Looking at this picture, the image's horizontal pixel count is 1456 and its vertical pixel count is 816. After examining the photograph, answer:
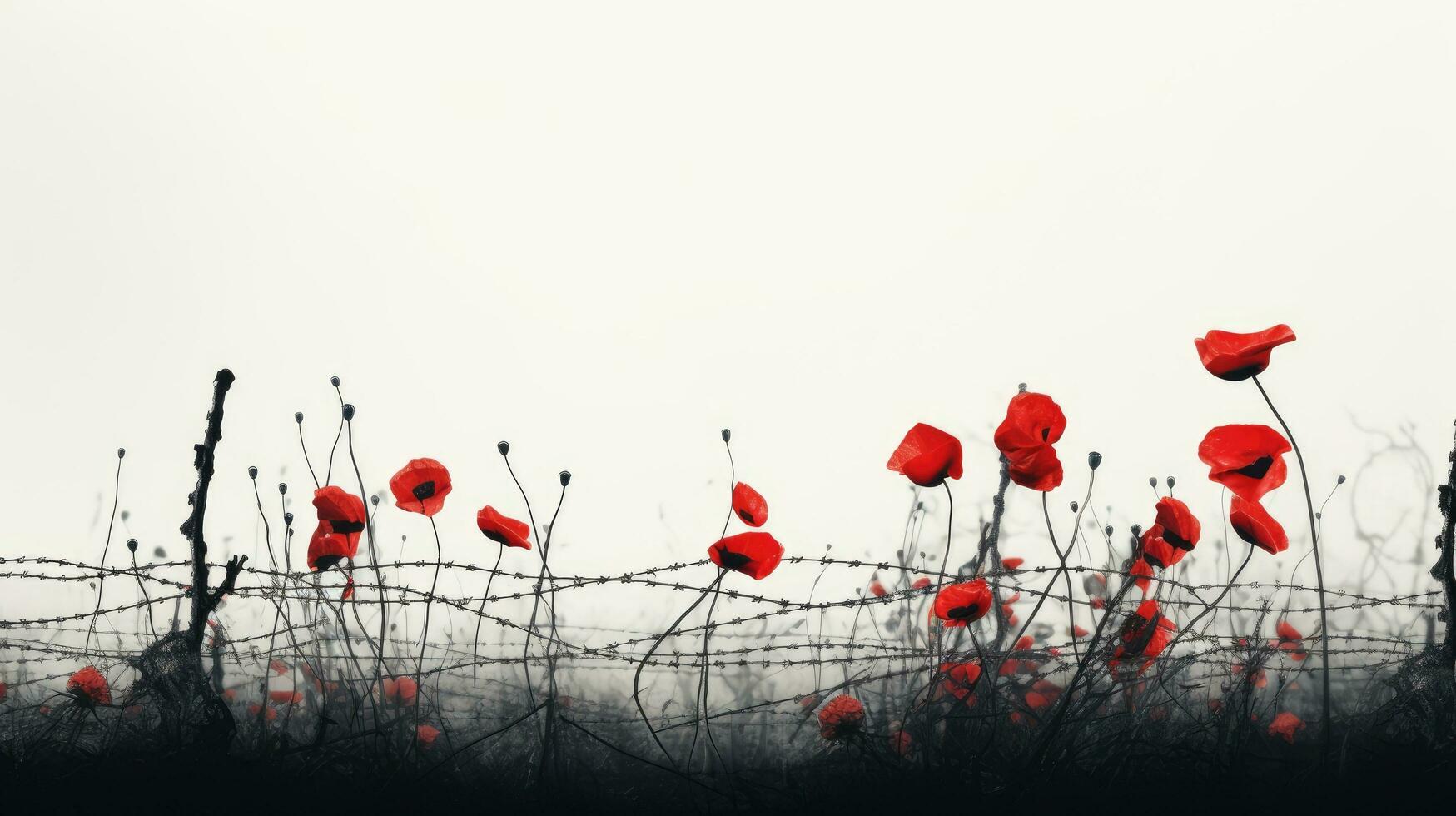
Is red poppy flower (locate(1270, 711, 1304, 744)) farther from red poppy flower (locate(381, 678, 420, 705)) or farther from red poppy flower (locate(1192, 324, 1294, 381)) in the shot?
red poppy flower (locate(381, 678, 420, 705))

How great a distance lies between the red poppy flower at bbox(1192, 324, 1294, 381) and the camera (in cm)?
231

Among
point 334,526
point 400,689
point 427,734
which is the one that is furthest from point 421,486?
point 427,734

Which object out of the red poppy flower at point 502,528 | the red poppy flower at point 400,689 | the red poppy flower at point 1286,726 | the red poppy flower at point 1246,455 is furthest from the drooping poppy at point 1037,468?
the red poppy flower at point 400,689

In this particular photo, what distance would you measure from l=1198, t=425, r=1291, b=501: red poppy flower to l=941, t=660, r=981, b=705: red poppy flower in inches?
29.4

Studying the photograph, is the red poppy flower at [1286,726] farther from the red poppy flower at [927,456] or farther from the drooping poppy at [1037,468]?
the red poppy flower at [927,456]

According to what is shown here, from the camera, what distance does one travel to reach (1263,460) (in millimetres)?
2441

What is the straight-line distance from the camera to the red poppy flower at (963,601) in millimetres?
2365

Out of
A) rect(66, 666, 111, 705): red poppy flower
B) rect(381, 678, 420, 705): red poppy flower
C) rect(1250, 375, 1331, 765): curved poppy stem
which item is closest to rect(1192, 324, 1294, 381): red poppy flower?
rect(1250, 375, 1331, 765): curved poppy stem

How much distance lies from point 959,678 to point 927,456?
2.16 feet

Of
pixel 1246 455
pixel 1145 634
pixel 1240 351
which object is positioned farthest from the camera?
pixel 1145 634

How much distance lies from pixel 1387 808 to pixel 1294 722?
0.88ft

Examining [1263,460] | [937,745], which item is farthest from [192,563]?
[1263,460]

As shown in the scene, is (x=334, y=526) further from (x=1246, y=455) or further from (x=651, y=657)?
(x=1246, y=455)

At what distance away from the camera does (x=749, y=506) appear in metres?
2.56
